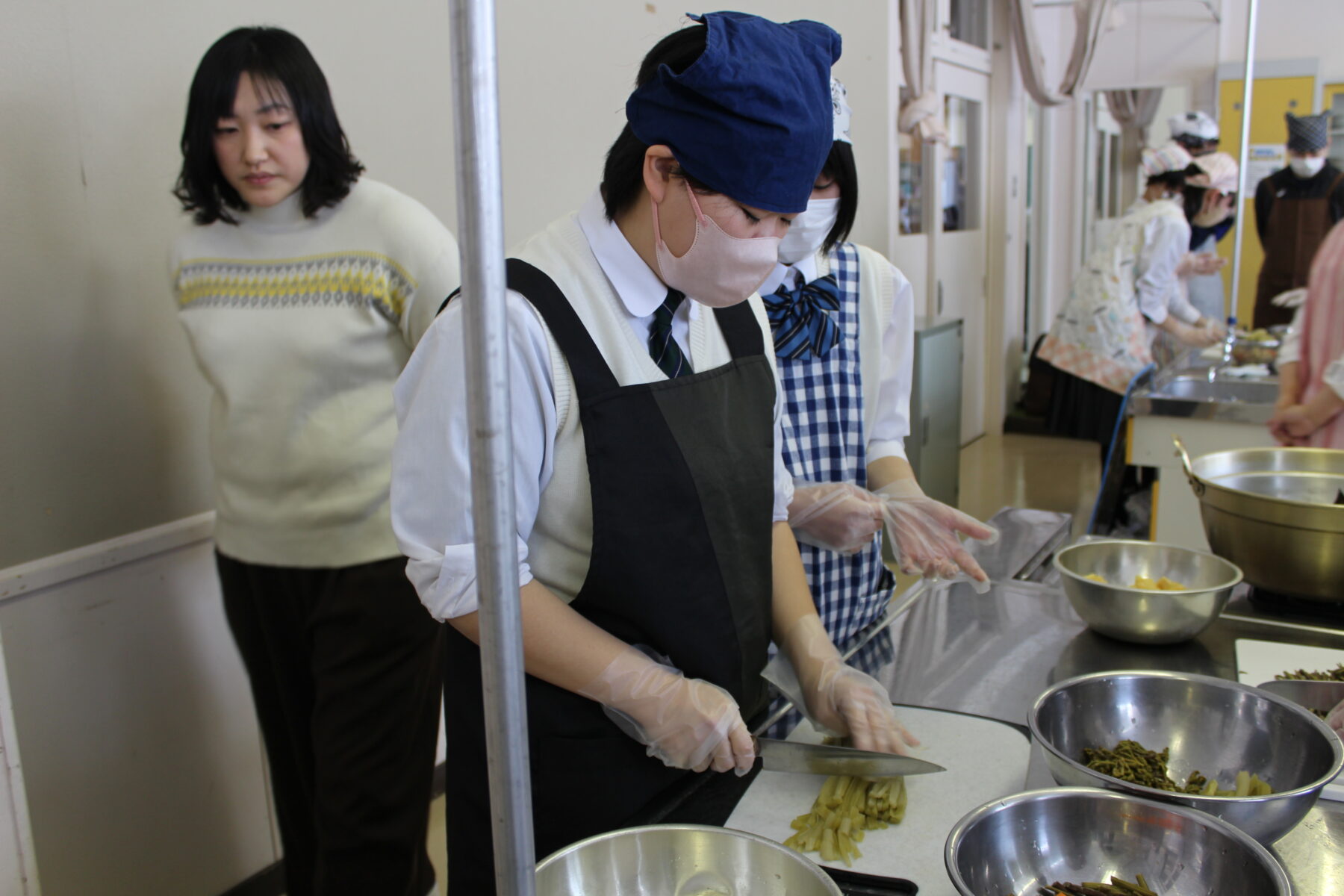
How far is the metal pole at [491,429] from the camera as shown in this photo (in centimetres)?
42

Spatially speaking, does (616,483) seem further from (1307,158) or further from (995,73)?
(995,73)

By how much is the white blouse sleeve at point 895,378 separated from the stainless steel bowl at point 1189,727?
81 centimetres

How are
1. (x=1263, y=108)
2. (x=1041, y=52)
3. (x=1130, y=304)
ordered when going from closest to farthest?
1. (x=1130, y=304)
2. (x=1041, y=52)
3. (x=1263, y=108)

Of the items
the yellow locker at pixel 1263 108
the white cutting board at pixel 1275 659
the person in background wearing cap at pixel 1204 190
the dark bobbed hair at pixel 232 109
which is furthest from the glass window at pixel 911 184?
the white cutting board at pixel 1275 659

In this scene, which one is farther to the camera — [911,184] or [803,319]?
[911,184]

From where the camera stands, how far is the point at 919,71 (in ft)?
16.7

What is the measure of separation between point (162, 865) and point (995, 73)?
6316mm

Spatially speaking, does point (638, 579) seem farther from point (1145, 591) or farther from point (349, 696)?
point (349, 696)

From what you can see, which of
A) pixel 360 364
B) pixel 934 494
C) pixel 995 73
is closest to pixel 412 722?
pixel 360 364

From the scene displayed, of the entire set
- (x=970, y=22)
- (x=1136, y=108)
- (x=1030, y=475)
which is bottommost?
(x=1030, y=475)

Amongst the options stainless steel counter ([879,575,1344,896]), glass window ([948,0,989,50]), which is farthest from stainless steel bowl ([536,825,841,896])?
glass window ([948,0,989,50])

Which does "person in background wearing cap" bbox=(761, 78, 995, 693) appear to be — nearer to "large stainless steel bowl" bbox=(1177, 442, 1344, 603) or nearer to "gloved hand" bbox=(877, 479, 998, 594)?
"gloved hand" bbox=(877, 479, 998, 594)

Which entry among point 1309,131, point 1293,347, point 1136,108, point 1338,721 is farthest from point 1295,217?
point 1338,721

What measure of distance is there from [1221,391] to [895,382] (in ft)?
5.54
